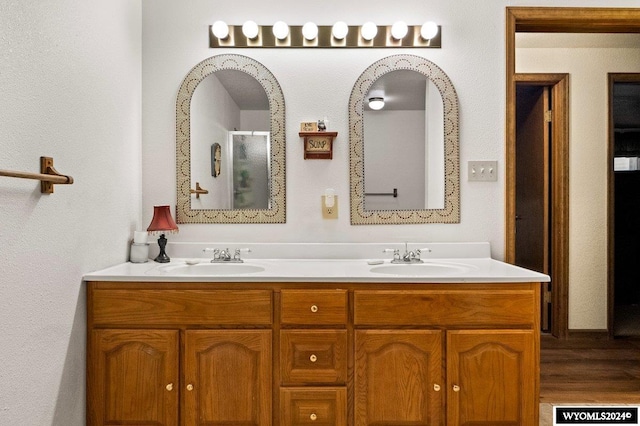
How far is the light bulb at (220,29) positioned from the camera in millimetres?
2078

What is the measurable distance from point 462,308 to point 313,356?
0.60 meters

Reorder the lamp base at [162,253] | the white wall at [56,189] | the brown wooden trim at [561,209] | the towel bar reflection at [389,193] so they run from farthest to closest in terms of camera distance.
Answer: the brown wooden trim at [561,209] → the towel bar reflection at [389,193] → the lamp base at [162,253] → the white wall at [56,189]

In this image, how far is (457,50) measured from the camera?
2115 millimetres

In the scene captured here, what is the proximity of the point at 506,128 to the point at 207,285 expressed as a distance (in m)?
1.63

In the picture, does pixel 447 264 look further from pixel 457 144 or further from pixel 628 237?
pixel 628 237

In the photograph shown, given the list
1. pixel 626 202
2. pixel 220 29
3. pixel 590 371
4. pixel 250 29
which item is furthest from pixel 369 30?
pixel 626 202

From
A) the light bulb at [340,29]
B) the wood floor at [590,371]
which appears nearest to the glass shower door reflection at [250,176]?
the light bulb at [340,29]

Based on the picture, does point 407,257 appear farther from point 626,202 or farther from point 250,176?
point 626,202

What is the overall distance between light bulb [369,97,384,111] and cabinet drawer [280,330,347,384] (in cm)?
113

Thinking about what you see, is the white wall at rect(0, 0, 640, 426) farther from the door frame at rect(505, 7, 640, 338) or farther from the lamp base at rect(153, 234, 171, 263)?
the lamp base at rect(153, 234, 171, 263)

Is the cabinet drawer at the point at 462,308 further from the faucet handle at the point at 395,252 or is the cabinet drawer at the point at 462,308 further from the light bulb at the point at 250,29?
→ the light bulb at the point at 250,29

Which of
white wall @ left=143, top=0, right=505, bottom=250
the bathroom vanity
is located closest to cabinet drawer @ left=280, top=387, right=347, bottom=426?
the bathroom vanity

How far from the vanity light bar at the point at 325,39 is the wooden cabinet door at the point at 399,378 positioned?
1413mm

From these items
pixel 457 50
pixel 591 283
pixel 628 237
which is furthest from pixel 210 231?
pixel 628 237
